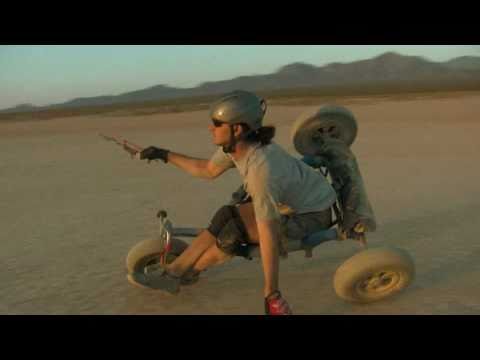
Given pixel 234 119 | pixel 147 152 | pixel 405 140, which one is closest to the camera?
pixel 234 119

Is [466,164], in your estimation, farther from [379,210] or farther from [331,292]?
[331,292]

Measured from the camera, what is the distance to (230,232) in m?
4.39

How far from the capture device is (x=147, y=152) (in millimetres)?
4641

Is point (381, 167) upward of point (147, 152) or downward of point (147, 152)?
downward

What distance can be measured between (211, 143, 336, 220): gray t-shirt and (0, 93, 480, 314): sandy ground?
97 centimetres

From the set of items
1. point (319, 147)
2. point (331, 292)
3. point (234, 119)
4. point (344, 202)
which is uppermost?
point (234, 119)

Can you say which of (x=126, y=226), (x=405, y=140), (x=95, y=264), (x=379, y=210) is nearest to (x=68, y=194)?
(x=126, y=226)

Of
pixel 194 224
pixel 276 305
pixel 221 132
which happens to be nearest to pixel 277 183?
pixel 221 132

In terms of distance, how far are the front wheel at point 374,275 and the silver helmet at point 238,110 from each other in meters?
1.36

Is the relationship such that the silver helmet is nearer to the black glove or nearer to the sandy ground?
the black glove

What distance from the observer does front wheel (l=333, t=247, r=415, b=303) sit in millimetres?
4340

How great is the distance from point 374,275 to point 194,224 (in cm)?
369

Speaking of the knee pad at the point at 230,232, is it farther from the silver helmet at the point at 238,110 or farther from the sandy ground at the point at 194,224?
the silver helmet at the point at 238,110

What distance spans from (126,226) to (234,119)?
4074 mm
